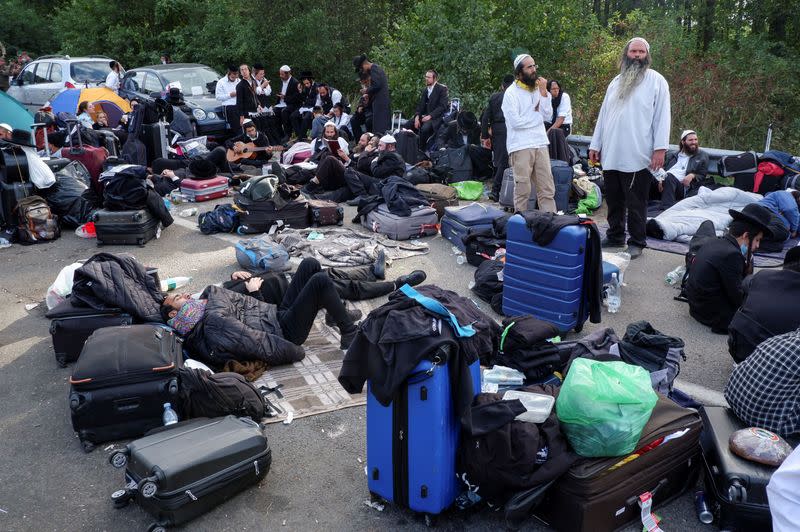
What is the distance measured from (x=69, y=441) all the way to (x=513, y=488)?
294 cm

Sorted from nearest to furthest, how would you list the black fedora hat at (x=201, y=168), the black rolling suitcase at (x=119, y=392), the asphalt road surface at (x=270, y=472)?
the asphalt road surface at (x=270, y=472) → the black rolling suitcase at (x=119, y=392) → the black fedora hat at (x=201, y=168)

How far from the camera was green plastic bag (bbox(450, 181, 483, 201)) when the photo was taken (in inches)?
419

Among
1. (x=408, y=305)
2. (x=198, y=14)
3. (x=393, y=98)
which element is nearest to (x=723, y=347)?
(x=408, y=305)

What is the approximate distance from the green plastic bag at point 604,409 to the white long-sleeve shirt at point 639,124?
4.29 meters

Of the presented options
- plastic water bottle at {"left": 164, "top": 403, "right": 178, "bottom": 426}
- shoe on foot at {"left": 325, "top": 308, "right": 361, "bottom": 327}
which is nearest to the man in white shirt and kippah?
shoe on foot at {"left": 325, "top": 308, "right": 361, "bottom": 327}

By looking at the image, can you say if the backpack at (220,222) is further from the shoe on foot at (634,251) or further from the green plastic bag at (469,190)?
the shoe on foot at (634,251)

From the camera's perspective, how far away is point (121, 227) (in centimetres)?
862

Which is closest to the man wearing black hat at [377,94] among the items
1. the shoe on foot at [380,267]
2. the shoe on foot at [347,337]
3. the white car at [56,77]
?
the shoe on foot at [380,267]

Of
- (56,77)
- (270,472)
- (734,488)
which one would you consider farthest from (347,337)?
(56,77)

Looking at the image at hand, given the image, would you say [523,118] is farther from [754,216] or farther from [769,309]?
[769,309]

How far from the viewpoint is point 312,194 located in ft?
35.8

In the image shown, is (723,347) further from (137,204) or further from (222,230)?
(137,204)

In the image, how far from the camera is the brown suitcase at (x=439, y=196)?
31.0 ft

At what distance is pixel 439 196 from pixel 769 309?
214 inches
